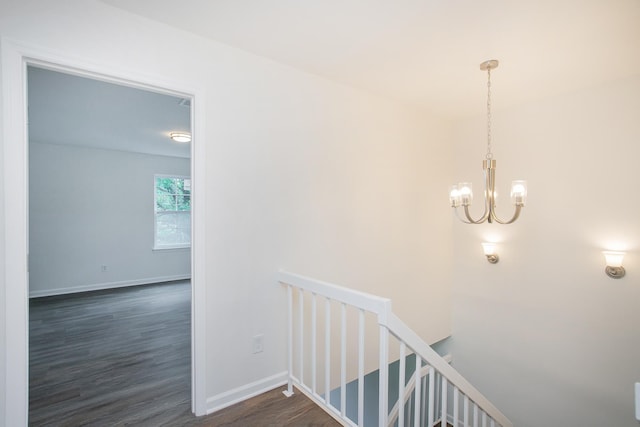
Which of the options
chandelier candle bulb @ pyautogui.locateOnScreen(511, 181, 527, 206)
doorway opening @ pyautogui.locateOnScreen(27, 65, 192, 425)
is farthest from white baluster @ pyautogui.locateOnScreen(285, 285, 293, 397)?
chandelier candle bulb @ pyautogui.locateOnScreen(511, 181, 527, 206)

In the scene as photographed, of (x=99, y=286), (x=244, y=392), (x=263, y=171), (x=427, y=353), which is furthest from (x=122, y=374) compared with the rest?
(x=99, y=286)

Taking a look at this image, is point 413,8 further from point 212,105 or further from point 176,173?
point 176,173

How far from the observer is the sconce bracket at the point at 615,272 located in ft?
8.51

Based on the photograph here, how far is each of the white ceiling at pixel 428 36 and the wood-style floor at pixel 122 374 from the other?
2.45m

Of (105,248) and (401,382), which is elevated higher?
(105,248)

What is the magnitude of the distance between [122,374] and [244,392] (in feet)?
3.91

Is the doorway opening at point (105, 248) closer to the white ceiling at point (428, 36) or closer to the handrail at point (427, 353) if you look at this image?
the white ceiling at point (428, 36)

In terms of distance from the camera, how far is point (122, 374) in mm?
2520

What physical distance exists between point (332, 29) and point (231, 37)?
2.17 feet

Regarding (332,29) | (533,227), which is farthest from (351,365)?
(332,29)

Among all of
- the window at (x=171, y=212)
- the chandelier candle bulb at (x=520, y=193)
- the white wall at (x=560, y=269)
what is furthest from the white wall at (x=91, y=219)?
the chandelier candle bulb at (x=520, y=193)

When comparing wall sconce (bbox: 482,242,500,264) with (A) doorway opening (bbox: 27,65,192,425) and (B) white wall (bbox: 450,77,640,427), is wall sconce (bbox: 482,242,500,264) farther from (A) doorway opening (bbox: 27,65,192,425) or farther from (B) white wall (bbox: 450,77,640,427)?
(A) doorway opening (bbox: 27,65,192,425)

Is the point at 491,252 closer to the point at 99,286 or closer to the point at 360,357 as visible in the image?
the point at 360,357

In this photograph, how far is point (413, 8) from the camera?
5.56 ft
